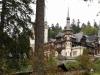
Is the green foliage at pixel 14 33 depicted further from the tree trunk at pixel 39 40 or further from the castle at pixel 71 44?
the castle at pixel 71 44

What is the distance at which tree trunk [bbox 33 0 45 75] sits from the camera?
12.2m

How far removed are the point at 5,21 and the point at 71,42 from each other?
8287 cm

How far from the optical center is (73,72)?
47.7 m

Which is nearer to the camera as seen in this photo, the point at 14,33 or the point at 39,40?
the point at 39,40

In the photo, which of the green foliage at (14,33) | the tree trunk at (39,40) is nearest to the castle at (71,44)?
the green foliage at (14,33)

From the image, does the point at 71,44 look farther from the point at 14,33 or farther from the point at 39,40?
the point at 39,40

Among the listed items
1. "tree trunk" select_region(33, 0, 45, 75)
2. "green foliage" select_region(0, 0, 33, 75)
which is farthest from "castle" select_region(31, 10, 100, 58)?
"tree trunk" select_region(33, 0, 45, 75)

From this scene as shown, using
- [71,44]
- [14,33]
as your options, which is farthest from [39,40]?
[71,44]

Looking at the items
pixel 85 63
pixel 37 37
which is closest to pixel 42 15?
pixel 37 37

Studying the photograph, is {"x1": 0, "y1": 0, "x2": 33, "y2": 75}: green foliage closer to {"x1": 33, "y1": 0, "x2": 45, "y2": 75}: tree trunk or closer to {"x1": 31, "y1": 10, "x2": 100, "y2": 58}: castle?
{"x1": 33, "y1": 0, "x2": 45, "y2": 75}: tree trunk

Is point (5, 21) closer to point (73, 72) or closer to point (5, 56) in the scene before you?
point (5, 56)

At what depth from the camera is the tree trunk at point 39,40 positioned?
482 inches

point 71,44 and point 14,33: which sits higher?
point 14,33

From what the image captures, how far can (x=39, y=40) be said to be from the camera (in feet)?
40.7
